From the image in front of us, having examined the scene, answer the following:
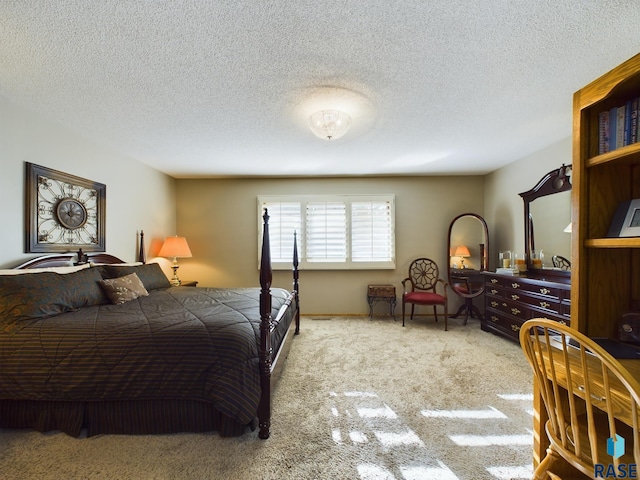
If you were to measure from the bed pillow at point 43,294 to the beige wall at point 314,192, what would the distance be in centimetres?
252

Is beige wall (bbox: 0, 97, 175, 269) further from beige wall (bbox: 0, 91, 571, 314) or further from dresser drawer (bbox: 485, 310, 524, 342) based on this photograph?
dresser drawer (bbox: 485, 310, 524, 342)

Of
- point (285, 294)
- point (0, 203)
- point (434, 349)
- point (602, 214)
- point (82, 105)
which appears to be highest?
point (82, 105)

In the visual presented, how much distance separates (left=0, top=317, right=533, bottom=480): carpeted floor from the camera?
1.59m

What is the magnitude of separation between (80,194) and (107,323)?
1943mm

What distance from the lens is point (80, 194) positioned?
3133mm

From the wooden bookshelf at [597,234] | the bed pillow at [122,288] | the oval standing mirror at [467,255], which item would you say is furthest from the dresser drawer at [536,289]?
the bed pillow at [122,288]

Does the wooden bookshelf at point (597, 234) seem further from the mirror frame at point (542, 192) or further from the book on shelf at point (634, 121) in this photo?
the mirror frame at point (542, 192)

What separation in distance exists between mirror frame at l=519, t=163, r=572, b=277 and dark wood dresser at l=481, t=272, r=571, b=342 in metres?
0.27

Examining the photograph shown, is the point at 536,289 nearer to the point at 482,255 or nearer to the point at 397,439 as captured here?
the point at 482,255

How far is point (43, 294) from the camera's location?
2127 millimetres

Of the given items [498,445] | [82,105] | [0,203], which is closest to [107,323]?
[0,203]

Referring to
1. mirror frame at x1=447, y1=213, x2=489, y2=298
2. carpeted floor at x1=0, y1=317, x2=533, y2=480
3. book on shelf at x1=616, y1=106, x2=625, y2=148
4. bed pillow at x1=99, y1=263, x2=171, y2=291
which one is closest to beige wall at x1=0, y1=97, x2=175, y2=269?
bed pillow at x1=99, y1=263, x2=171, y2=291

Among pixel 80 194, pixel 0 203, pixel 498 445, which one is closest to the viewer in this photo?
pixel 498 445

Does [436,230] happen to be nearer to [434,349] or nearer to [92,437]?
[434,349]
